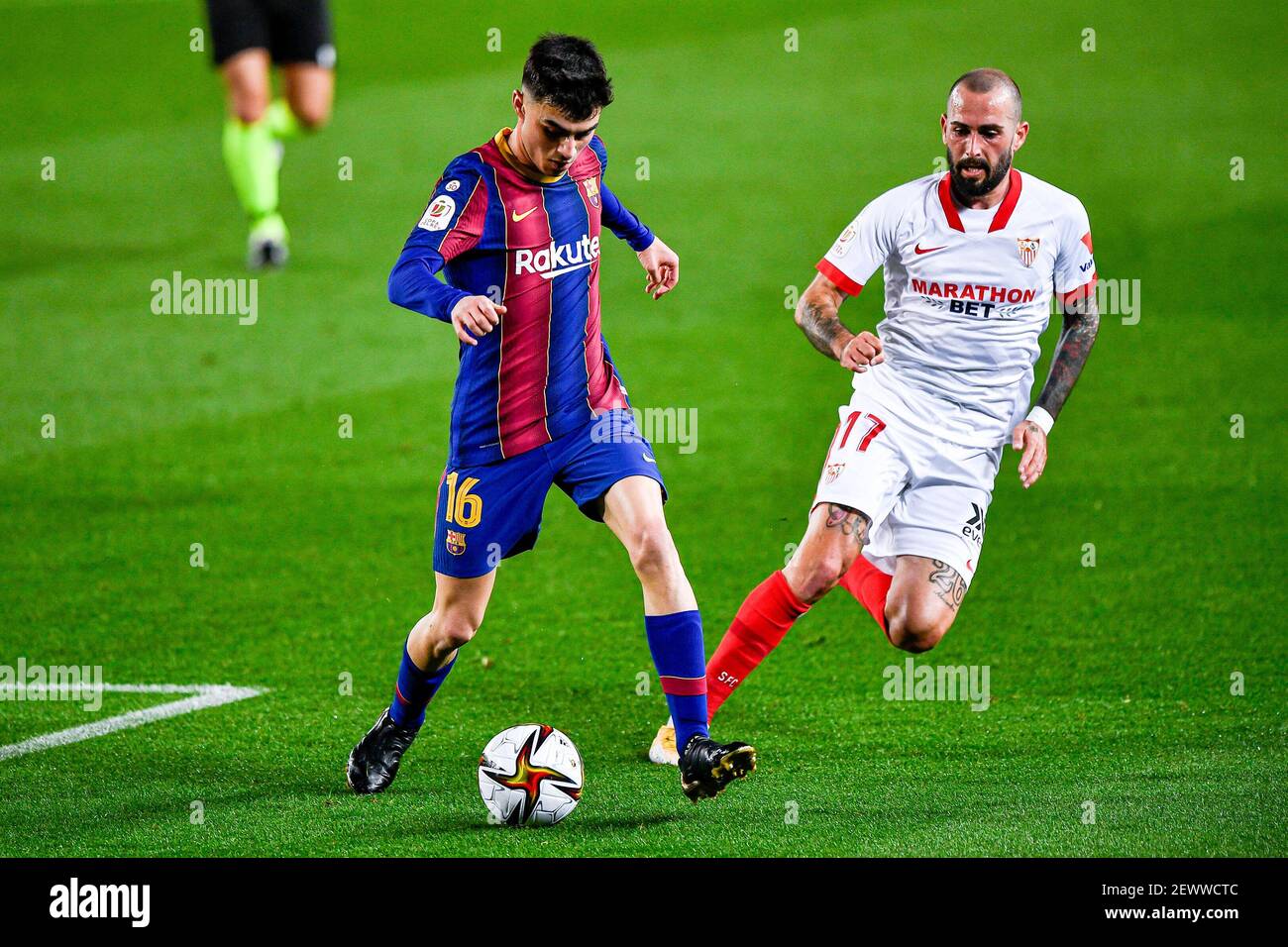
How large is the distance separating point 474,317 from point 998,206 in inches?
81.1

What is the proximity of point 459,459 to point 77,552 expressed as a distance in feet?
12.7

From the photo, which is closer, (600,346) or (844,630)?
(600,346)

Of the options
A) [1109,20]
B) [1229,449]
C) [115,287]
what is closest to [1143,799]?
[1229,449]

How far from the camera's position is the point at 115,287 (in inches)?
572

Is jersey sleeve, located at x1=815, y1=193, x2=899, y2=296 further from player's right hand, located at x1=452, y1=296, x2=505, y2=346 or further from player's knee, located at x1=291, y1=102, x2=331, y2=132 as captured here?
player's knee, located at x1=291, y1=102, x2=331, y2=132

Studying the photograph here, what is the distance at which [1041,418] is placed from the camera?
593cm

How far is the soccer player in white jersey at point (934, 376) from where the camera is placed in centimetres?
596

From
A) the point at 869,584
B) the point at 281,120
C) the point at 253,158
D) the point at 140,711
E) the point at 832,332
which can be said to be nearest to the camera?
the point at 832,332

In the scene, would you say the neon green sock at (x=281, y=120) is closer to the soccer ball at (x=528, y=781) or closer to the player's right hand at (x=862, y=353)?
the player's right hand at (x=862, y=353)

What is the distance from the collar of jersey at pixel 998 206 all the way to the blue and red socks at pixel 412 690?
7.33 ft

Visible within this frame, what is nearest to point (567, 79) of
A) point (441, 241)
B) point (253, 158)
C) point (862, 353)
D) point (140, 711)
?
point (441, 241)

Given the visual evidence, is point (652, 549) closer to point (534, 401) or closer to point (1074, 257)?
point (534, 401)

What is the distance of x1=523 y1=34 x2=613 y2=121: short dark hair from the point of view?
5234 millimetres

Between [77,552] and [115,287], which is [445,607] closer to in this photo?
[77,552]
